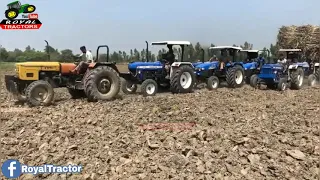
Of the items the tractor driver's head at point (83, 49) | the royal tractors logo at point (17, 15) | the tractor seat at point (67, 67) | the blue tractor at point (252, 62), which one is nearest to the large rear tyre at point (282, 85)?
the blue tractor at point (252, 62)

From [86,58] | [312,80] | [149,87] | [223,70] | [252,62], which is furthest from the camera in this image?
[312,80]

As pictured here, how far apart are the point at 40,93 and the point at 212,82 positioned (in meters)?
6.62

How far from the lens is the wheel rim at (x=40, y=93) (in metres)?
8.50

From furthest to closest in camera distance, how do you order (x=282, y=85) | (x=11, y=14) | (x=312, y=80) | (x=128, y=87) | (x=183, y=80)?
(x=312, y=80)
(x=282, y=85)
(x=183, y=80)
(x=128, y=87)
(x=11, y=14)

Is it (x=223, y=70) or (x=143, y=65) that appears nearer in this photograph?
(x=143, y=65)

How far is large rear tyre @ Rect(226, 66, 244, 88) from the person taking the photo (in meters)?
13.8

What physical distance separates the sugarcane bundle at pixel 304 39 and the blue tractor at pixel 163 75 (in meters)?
Answer: 7.08

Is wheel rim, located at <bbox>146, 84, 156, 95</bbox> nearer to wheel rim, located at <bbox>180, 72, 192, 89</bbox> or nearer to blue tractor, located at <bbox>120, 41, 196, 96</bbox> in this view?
blue tractor, located at <bbox>120, 41, 196, 96</bbox>

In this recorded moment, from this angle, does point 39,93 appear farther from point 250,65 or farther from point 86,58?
point 250,65

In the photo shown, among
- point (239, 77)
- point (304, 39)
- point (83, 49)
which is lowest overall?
point (239, 77)

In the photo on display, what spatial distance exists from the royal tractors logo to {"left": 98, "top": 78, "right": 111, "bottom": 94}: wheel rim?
3.59 meters

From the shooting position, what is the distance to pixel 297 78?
1440 cm

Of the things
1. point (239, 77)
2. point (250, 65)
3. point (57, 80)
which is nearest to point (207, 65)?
point (239, 77)

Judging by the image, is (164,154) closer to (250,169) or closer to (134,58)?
(250,169)
